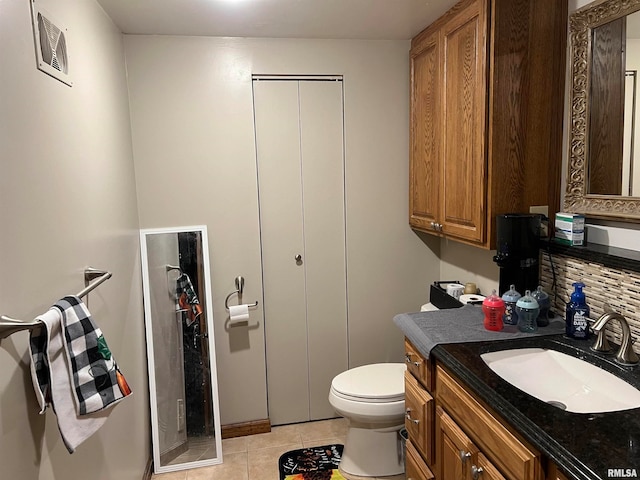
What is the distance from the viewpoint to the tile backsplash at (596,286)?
1.52m

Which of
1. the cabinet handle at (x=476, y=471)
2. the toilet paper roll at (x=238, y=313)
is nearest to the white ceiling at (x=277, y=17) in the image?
the toilet paper roll at (x=238, y=313)

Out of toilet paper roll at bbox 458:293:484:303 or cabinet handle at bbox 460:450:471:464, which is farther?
toilet paper roll at bbox 458:293:484:303

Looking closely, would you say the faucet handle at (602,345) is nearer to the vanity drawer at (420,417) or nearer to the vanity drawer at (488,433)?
the vanity drawer at (488,433)

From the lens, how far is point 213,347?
268 cm

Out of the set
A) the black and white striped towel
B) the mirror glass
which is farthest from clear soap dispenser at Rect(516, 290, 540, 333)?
the black and white striped towel

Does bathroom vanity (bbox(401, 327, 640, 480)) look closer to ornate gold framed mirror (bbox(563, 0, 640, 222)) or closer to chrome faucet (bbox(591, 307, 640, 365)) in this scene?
chrome faucet (bbox(591, 307, 640, 365))

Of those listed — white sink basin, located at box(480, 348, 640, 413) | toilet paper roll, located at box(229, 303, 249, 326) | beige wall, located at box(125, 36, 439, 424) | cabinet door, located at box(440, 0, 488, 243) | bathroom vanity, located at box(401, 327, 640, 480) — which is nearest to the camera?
bathroom vanity, located at box(401, 327, 640, 480)

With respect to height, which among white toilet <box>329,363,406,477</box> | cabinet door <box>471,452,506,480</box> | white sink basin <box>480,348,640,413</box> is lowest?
white toilet <box>329,363,406,477</box>

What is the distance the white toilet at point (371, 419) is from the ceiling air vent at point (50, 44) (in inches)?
71.7

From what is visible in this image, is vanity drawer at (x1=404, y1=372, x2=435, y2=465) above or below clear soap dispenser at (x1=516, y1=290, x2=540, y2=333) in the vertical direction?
below

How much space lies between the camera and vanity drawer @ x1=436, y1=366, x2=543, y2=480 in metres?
1.14

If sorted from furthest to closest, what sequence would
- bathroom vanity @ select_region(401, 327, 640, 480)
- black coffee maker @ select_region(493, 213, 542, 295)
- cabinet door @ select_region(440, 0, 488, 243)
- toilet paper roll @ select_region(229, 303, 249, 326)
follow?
toilet paper roll @ select_region(229, 303, 249, 326), cabinet door @ select_region(440, 0, 488, 243), black coffee maker @ select_region(493, 213, 542, 295), bathroom vanity @ select_region(401, 327, 640, 480)

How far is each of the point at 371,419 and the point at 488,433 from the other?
1052 mm

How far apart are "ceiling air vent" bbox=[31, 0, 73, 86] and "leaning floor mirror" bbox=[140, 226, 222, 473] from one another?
1.20 meters
